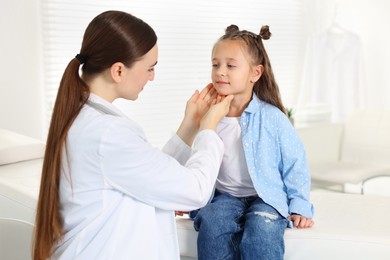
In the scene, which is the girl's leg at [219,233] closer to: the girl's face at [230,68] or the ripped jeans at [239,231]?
the ripped jeans at [239,231]

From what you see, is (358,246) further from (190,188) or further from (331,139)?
(331,139)

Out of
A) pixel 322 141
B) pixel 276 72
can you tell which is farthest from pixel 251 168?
pixel 276 72

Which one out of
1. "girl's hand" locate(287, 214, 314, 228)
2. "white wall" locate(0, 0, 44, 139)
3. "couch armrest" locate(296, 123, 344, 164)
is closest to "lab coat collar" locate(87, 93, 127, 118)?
"girl's hand" locate(287, 214, 314, 228)

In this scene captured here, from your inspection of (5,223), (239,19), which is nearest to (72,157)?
(5,223)

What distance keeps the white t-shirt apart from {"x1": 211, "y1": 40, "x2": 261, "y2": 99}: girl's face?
110mm

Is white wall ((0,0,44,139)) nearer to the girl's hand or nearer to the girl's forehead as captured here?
the girl's forehead

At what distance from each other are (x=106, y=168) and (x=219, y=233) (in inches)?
20.7

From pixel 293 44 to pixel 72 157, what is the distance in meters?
3.94

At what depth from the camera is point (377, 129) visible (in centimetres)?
406

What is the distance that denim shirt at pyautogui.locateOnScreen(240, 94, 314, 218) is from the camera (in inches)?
71.4

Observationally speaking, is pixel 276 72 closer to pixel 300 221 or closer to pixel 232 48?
pixel 232 48

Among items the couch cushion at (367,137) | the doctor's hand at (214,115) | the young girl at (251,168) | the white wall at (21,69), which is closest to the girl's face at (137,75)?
the doctor's hand at (214,115)

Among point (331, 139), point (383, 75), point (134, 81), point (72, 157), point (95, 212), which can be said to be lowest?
point (331, 139)

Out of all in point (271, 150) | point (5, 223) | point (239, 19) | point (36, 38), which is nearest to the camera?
point (5, 223)
